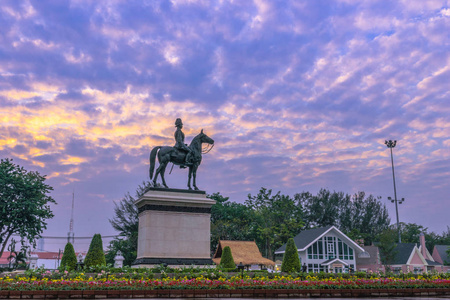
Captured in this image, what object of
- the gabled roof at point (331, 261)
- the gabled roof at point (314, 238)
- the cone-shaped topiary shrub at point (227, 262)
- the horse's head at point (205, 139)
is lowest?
the gabled roof at point (331, 261)

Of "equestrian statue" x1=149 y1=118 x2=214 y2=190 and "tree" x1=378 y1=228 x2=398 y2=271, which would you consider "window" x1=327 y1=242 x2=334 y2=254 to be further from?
"equestrian statue" x1=149 y1=118 x2=214 y2=190

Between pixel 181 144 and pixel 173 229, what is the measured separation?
19.0ft

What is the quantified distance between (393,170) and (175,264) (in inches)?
2299

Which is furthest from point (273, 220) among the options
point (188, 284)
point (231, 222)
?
point (188, 284)

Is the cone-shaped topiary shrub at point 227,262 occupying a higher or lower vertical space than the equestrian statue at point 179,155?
lower

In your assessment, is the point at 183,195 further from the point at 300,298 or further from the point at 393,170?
the point at 393,170

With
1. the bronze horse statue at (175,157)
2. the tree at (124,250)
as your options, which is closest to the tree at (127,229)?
the tree at (124,250)

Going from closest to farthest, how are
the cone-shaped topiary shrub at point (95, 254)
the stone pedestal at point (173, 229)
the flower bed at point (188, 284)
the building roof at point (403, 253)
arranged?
the flower bed at point (188, 284)
the stone pedestal at point (173, 229)
the cone-shaped topiary shrub at point (95, 254)
the building roof at point (403, 253)

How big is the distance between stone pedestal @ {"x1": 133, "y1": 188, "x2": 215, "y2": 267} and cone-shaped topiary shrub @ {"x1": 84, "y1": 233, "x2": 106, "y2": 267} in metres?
2.16

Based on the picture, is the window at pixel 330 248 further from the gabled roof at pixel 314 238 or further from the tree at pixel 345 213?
the tree at pixel 345 213

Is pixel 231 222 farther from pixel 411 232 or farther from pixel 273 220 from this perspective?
pixel 411 232

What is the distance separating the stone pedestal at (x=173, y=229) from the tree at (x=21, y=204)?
2312 cm

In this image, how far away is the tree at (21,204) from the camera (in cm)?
4488

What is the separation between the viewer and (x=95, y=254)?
26844mm
